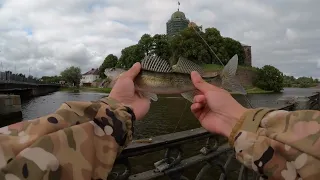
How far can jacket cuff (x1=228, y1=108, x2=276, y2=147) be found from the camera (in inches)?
60.9

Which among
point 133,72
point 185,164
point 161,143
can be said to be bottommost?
point 185,164

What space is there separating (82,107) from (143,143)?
3.09 ft

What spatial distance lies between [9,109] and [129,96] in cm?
2929

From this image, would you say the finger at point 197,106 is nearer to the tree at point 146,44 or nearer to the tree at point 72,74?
the tree at point 146,44

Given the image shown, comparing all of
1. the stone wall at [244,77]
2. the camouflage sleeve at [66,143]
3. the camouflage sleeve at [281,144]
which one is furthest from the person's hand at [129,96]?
the stone wall at [244,77]

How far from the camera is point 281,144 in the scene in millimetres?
1339

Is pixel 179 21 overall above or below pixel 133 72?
above

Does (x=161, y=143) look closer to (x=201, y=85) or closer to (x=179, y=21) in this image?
(x=201, y=85)

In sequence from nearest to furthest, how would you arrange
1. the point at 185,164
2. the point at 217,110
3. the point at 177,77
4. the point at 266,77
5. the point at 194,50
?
the point at 217,110 → the point at 185,164 → the point at 177,77 → the point at 194,50 → the point at 266,77

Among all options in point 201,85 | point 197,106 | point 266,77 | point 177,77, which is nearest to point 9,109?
point 177,77

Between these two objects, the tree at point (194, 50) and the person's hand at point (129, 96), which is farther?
the tree at point (194, 50)

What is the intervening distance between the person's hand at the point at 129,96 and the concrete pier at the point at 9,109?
Result: 91.5ft

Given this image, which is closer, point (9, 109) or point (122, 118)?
point (122, 118)

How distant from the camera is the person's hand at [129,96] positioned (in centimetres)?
224
